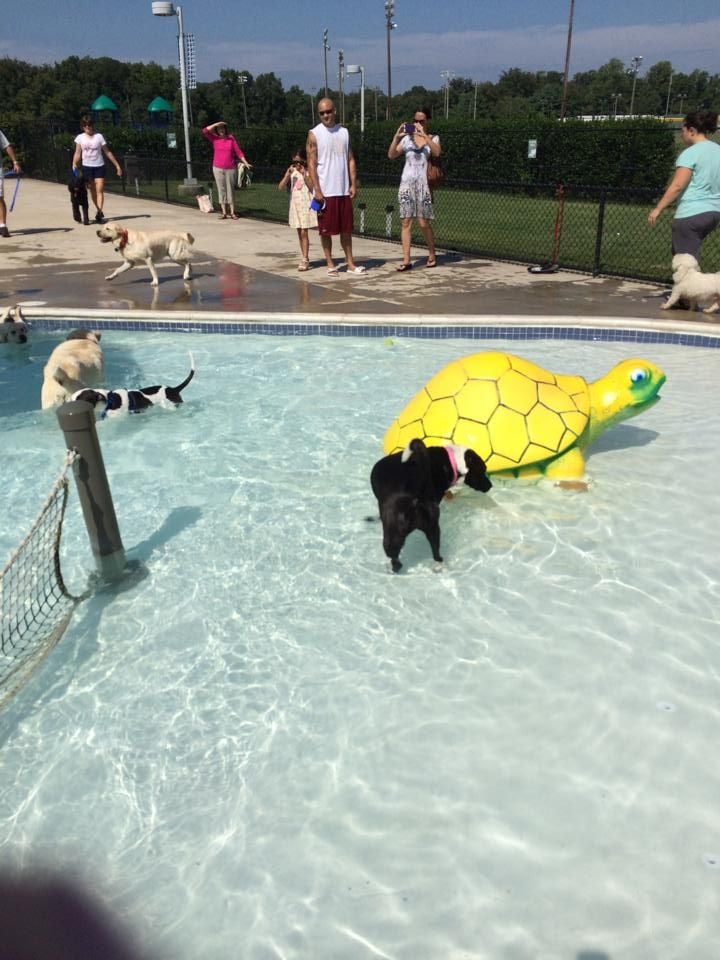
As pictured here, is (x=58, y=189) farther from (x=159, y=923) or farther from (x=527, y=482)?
(x=159, y=923)

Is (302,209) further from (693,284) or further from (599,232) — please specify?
(693,284)

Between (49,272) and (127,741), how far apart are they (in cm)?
1022

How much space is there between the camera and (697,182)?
28.0 feet

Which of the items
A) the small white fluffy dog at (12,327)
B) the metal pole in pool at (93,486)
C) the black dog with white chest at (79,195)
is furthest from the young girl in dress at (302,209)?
the metal pole in pool at (93,486)

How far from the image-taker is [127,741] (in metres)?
3.27

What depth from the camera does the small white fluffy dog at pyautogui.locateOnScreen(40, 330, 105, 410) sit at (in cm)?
623

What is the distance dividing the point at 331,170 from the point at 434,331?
10.2ft

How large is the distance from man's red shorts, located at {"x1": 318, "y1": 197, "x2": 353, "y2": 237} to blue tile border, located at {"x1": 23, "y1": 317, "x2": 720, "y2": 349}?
7.90ft

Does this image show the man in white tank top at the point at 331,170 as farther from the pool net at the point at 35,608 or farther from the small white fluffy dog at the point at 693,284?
the pool net at the point at 35,608

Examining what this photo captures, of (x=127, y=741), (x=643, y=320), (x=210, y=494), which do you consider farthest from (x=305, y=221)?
(x=127, y=741)

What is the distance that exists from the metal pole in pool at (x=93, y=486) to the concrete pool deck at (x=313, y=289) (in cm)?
528

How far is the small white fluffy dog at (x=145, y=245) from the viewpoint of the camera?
10102mm

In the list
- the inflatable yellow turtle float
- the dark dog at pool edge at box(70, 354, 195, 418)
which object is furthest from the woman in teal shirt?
the dark dog at pool edge at box(70, 354, 195, 418)

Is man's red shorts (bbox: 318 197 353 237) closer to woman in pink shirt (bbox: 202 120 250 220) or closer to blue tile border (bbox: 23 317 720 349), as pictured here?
blue tile border (bbox: 23 317 720 349)
